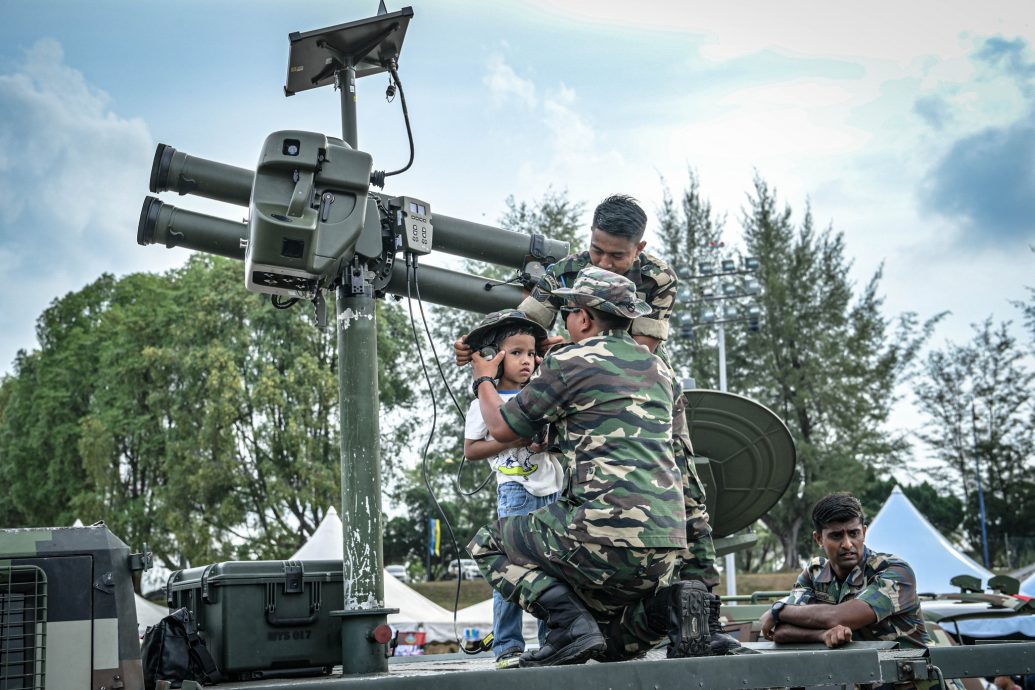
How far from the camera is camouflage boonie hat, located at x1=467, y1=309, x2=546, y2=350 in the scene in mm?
4324

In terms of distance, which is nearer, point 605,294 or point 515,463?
point 605,294

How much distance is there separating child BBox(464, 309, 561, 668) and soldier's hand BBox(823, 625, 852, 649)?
45.7 inches

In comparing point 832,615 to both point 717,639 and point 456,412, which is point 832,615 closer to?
point 717,639

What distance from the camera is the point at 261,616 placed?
430 cm

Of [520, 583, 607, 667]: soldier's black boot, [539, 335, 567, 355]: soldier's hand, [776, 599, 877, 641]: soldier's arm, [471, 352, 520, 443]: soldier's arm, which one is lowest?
[776, 599, 877, 641]: soldier's arm

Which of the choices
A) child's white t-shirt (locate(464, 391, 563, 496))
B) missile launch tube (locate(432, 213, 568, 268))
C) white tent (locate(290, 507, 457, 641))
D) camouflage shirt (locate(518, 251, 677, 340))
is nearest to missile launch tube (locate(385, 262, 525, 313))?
missile launch tube (locate(432, 213, 568, 268))

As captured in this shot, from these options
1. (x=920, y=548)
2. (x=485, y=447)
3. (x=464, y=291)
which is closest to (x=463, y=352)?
(x=485, y=447)

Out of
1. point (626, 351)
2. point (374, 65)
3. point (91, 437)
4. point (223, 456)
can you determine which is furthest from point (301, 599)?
point (91, 437)

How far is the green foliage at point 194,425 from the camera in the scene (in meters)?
27.5

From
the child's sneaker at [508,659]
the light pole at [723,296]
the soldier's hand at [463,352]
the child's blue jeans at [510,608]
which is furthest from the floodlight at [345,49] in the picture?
the light pole at [723,296]

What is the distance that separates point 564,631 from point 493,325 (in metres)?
1.47

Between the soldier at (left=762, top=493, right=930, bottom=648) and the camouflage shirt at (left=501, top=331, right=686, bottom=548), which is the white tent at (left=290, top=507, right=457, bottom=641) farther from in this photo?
the camouflage shirt at (left=501, top=331, right=686, bottom=548)

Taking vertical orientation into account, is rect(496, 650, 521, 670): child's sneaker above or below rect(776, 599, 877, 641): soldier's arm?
below

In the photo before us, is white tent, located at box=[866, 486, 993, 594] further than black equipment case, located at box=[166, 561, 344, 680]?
Yes
